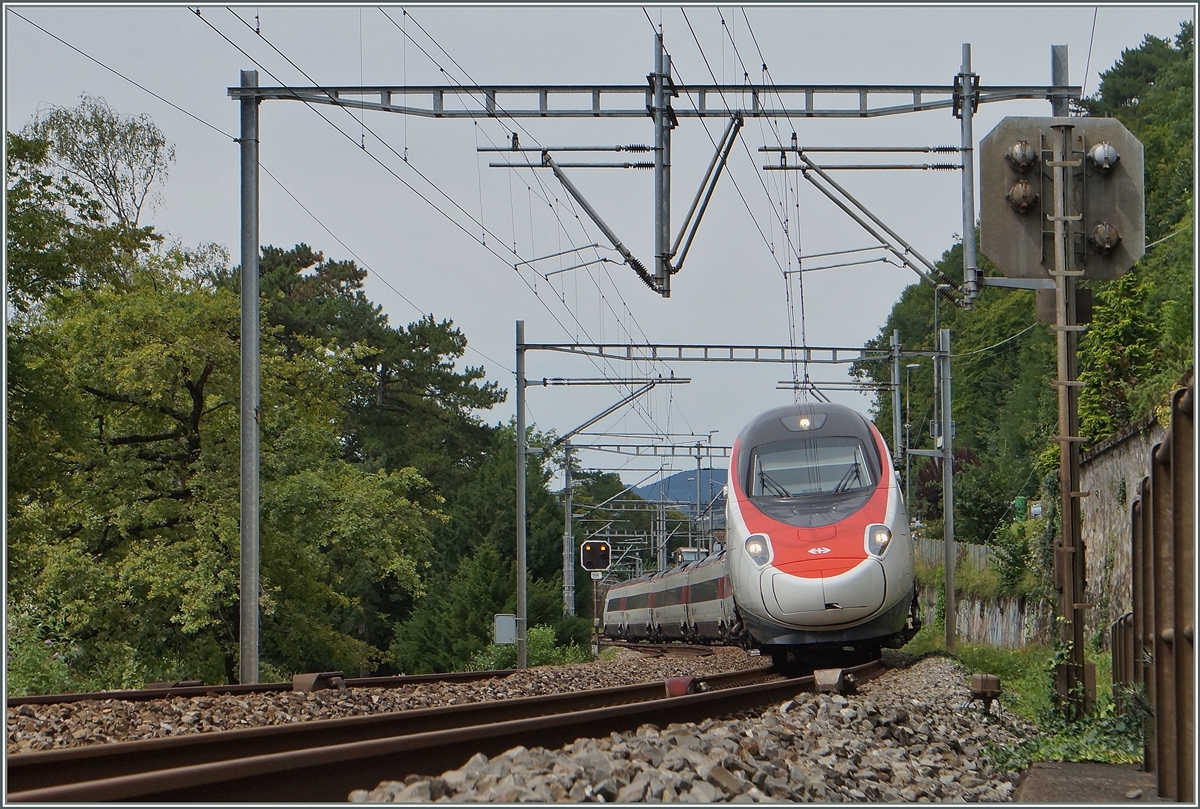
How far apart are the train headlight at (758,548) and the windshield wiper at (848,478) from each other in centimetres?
123

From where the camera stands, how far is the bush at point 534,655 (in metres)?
34.0

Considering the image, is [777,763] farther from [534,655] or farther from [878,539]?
[534,655]

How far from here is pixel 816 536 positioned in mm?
14281

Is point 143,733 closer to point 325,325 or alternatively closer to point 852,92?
point 852,92

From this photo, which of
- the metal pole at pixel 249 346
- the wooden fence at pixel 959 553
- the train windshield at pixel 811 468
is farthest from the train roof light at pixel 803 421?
the wooden fence at pixel 959 553

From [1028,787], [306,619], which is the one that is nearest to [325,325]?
[306,619]

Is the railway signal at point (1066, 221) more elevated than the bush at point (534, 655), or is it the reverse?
the railway signal at point (1066, 221)

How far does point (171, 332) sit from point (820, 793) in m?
24.5

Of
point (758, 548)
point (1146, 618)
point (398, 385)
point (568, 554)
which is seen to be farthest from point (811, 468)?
point (398, 385)

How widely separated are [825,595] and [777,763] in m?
7.55

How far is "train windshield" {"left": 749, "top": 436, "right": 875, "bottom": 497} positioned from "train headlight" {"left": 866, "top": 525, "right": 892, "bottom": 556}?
32.9 inches

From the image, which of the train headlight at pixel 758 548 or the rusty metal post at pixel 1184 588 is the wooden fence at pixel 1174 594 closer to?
the rusty metal post at pixel 1184 588

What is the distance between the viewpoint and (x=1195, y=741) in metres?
5.69

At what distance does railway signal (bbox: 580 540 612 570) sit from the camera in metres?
29.6
